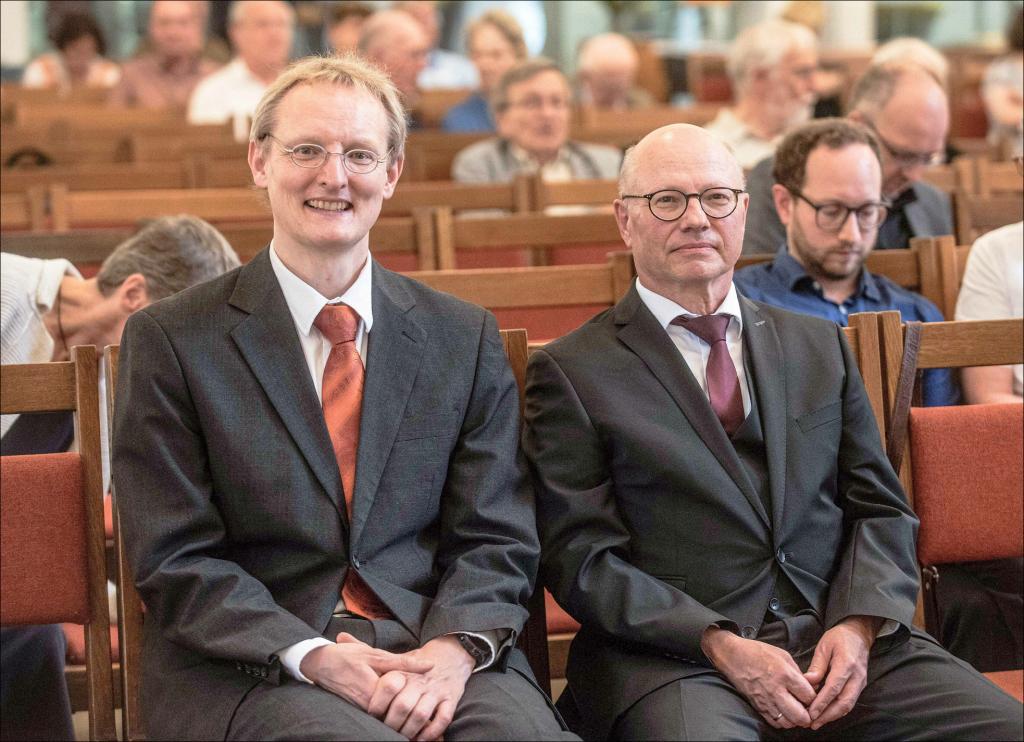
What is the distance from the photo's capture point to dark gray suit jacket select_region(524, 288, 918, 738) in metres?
2.00

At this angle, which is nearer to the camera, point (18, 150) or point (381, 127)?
point (381, 127)

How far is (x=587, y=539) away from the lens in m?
2.04

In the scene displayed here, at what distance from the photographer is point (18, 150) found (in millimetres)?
4668

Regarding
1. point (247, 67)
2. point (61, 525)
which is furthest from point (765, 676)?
point (247, 67)

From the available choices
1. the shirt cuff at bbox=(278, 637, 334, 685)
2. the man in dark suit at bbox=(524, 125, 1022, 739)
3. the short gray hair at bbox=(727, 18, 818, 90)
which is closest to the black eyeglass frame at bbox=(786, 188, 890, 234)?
the man in dark suit at bbox=(524, 125, 1022, 739)

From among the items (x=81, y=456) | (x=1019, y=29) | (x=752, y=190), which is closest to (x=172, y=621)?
(x=81, y=456)

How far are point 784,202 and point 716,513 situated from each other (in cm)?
114

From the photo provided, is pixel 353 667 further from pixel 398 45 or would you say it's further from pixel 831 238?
pixel 398 45

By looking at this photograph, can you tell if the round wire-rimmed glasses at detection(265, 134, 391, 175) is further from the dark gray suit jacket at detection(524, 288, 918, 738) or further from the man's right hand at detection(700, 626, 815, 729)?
the man's right hand at detection(700, 626, 815, 729)

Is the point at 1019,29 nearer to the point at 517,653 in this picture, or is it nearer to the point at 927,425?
the point at 927,425

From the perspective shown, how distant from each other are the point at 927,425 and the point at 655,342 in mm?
494

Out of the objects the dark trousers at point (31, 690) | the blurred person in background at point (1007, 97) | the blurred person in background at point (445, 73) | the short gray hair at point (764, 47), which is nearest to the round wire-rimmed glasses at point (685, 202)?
the dark trousers at point (31, 690)

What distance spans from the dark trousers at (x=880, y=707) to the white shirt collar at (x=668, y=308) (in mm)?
498

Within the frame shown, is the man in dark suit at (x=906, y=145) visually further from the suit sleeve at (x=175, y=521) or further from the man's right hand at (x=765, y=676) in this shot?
the suit sleeve at (x=175, y=521)
